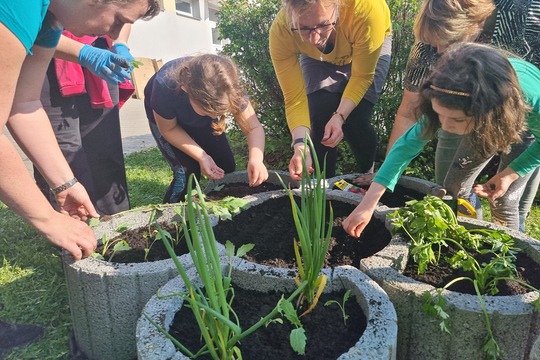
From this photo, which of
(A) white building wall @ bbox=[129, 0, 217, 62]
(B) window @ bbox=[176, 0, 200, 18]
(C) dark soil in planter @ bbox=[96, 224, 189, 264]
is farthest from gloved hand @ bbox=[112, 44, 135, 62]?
(B) window @ bbox=[176, 0, 200, 18]

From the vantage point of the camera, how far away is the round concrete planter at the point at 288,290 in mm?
1230

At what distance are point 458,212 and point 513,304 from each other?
87 centimetres

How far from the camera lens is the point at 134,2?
4.65 ft

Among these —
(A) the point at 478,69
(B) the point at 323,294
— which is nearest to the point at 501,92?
(A) the point at 478,69

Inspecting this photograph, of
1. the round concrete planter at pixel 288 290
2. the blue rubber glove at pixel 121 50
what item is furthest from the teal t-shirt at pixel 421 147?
the blue rubber glove at pixel 121 50

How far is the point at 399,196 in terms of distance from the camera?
8.81 feet

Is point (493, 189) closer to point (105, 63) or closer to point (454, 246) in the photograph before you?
point (454, 246)

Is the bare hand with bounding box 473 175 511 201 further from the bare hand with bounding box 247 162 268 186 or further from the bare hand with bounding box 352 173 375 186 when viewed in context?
the bare hand with bounding box 247 162 268 186

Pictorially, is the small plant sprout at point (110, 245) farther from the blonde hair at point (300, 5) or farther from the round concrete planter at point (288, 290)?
the blonde hair at point (300, 5)

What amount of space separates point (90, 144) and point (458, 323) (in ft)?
7.79

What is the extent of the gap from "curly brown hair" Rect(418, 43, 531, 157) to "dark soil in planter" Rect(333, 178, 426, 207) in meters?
0.91

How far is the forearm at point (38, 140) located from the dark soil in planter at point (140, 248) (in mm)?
396

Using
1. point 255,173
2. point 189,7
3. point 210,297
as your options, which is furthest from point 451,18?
point 189,7

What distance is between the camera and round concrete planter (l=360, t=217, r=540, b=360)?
55.7 inches
